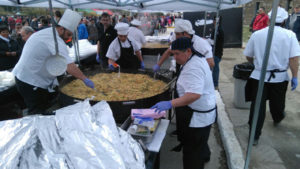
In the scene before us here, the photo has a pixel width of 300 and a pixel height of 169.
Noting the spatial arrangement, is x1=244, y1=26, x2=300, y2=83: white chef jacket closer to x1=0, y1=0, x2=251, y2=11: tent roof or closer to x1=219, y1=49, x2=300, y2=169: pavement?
x1=219, y1=49, x2=300, y2=169: pavement

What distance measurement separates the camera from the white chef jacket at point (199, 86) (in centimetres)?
200

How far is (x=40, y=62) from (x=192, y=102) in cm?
199

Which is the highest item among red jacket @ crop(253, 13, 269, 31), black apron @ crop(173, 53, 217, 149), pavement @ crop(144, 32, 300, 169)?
red jacket @ crop(253, 13, 269, 31)

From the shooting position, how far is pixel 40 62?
8.96ft

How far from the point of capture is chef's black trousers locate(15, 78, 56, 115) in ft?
9.24

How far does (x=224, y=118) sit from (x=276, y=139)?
3.11 ft

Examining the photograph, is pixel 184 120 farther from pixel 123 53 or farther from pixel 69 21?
pixel 123 53

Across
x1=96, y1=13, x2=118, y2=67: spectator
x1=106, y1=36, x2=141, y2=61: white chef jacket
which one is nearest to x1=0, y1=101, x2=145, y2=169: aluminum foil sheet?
x1=106, y1=36, x2=141, y2=61: white chef jacket

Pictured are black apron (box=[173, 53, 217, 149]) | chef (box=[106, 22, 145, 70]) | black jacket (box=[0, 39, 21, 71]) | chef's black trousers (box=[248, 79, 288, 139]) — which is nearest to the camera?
black apron (box=[173, 53, 217, 149])

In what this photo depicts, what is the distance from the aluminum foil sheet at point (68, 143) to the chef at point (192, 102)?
804mm

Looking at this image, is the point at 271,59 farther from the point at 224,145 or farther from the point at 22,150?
the point at 22,150

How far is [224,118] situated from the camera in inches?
163

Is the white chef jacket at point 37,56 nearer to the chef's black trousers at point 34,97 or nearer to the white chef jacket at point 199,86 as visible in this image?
the chef's black trousers at point 34,97

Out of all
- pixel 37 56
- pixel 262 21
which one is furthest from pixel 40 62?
pixel 262 21
